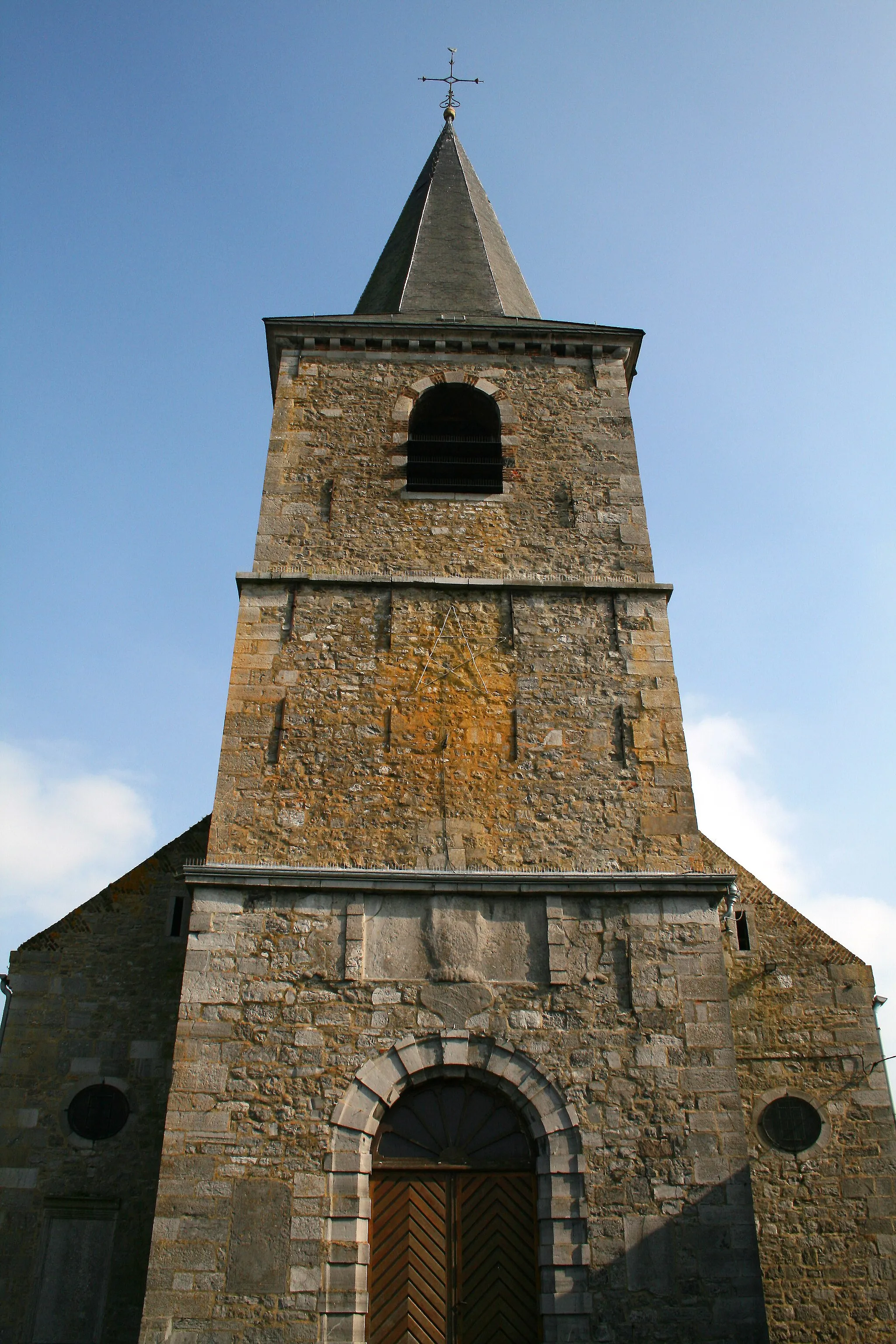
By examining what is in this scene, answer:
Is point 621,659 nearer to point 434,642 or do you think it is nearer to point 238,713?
point 434,642

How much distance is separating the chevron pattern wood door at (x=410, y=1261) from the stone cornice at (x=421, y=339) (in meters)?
7.91

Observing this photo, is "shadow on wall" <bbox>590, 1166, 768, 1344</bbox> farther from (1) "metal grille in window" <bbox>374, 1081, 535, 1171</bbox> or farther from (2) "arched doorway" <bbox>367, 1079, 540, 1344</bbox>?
(1) "metal grille in window" <bbox>374, 1081, 535, 1171</bbox>

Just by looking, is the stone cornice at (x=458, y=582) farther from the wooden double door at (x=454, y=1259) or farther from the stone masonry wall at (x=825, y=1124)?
the wooden double door at (x=454, y=1259)

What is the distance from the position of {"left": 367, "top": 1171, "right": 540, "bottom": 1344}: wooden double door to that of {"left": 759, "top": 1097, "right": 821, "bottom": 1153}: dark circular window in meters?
2.58

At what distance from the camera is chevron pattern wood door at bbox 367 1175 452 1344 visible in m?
6.41

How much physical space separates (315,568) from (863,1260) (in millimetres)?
7006

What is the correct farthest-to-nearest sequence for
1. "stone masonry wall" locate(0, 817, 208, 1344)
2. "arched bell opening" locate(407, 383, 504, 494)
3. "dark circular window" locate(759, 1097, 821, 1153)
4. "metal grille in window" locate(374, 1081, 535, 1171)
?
"arched bell opening" locate(407, 383, 504, 494) < "dark circular window" locate(759, 1097, 821, 1153) < "stone masonry wall" locate(0, 817, 208, 1344) < "metal grille in window" locate(374, 1081, 535, 1171)

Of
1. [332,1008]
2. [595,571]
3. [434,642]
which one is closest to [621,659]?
[595,571]

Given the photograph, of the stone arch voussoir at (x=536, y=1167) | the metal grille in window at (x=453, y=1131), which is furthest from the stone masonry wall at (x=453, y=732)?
the metal grille in window at (x=453, y=1131)

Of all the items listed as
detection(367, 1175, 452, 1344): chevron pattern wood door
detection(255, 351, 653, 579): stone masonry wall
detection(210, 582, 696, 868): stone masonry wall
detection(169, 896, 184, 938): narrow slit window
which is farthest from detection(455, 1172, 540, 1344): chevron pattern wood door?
detection(255, 351, 653, 579): stone masonry wall

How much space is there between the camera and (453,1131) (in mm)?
6961

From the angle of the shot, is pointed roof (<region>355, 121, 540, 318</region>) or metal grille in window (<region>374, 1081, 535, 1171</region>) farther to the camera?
pointed roof (<region>355, 121, 540, 318</region>)

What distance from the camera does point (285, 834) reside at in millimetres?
7816

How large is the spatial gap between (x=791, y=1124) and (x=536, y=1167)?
2.73 m
